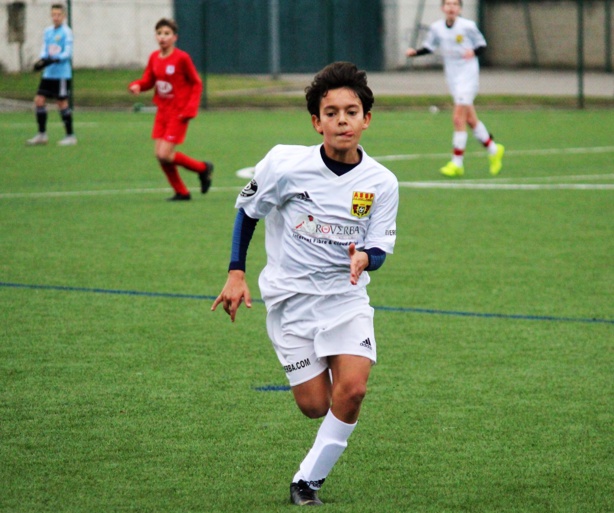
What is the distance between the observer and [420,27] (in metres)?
41.2

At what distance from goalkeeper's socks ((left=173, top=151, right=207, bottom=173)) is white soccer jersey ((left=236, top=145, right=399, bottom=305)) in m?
8.41

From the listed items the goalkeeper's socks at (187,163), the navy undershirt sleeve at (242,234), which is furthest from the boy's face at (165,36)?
the navy undershirt sleeve at (242,234)

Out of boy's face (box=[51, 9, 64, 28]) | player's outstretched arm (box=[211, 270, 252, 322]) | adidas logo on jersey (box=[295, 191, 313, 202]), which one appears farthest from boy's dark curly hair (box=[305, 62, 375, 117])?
boy's face (box=[51, 9, 64, 28])

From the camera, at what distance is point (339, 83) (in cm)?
445

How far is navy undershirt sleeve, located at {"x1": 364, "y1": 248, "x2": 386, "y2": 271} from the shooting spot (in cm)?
437

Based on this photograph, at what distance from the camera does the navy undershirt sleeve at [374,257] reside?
14.3 ft

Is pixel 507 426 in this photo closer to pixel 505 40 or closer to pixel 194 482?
pixel 194 482

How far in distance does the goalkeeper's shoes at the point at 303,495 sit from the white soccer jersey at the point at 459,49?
12.0m

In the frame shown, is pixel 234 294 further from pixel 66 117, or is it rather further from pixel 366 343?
pixel 66 117

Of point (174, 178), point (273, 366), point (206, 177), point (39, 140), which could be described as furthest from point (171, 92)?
point (273, 366)

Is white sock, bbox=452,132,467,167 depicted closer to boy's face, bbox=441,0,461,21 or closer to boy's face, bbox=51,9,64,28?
boy's face, bbox=441,0,461,21

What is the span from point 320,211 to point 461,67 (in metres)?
12.1

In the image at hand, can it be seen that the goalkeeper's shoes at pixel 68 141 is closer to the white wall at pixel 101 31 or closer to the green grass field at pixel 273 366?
the green grass field at pixel 273 366

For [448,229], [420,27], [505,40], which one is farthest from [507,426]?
[505,40]
